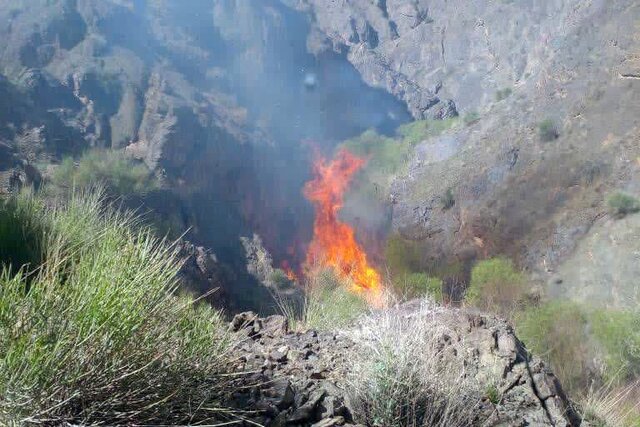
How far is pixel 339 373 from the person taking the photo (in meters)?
3.47

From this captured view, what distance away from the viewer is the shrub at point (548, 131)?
86.1 ft

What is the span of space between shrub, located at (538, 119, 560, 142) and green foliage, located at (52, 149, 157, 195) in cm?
1847

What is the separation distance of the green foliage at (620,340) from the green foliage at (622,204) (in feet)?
23.0

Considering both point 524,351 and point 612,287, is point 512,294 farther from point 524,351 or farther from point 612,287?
point 524,351

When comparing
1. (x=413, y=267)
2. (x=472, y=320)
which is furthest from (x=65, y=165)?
(x=472, y=320)

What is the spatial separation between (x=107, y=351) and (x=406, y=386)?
156 cm

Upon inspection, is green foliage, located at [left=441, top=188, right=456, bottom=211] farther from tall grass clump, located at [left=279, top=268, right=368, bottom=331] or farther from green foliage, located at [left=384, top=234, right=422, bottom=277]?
tall grass clump, located at [left=279, top=268, right=368, bottom=331]

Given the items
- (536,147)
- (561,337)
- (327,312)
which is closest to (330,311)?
(327,312)

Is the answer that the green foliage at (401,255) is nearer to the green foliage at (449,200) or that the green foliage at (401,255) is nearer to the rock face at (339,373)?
the green foliage at (449,200)

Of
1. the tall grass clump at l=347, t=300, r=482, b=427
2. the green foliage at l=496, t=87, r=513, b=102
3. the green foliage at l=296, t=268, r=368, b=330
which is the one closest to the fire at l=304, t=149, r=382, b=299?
the green foliage at l=496, t=87, r=513, b=102

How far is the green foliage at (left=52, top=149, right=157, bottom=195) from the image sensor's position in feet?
81.1

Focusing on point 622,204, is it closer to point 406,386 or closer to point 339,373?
point 339,373

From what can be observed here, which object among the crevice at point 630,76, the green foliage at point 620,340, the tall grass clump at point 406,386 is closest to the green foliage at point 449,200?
the crevice at point 630,76

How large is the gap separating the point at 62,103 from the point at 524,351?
115 ft
